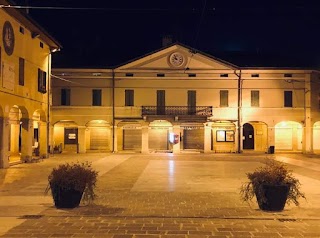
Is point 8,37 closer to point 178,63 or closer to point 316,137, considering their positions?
point 178,63

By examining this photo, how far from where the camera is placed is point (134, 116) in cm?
3531

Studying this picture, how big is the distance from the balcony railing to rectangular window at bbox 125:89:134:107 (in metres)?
1.23

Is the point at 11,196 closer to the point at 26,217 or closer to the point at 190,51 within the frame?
the point at 26,217

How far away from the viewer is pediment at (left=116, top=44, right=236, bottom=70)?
35.0 meters

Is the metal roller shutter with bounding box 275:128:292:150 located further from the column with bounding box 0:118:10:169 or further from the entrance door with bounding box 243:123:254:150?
the column with bounding box 0:118:10:169

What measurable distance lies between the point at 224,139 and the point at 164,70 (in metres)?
8.26

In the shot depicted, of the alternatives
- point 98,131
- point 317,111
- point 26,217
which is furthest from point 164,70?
point 26,217

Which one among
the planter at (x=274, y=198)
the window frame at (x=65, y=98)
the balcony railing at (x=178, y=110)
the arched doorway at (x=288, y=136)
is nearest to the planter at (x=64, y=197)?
the planter at (x=274, y=198)

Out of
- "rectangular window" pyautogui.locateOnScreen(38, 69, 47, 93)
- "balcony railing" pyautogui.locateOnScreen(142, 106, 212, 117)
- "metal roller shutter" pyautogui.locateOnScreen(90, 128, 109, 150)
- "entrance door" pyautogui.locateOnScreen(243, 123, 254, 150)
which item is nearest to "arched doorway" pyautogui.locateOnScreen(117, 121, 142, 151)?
"metal roller shutter" pyautogui.locateOnScreen(90, 128, 109, 150)

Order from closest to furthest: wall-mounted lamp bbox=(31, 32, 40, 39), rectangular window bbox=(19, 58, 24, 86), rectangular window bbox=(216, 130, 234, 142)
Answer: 1. rectangular window bbox=(19, 58, 24, 86)
2. wall-mounted lamp bbox=(31, 32, 40, 39)
3. rectangular window bbox=(216, 130, 234, 142)

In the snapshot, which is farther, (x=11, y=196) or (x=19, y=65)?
(x=19, y=65)

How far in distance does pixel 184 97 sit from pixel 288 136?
33.5 ft

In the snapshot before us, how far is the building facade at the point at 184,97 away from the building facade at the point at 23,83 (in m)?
Result: 6.74

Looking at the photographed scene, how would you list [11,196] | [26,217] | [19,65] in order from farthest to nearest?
[19,65]
[11,196]
[26,217]
